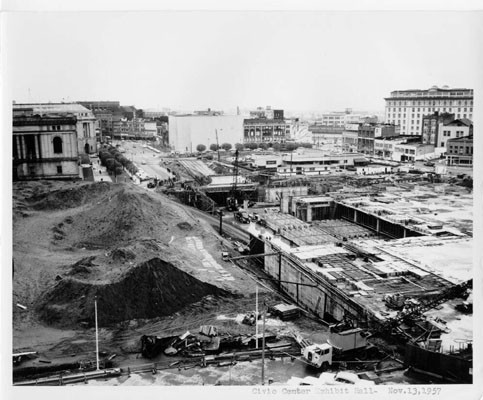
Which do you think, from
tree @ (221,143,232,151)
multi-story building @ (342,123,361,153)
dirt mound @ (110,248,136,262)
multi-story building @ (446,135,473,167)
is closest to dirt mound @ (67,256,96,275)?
dirt mound @ (110,248,136,262)

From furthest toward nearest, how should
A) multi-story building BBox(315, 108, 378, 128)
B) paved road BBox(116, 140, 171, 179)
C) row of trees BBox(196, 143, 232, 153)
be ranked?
row of trees BBox(196, 143, 232, 153)
paved road BBox(116, 140, 171, 179)
multi-story building BBox(315, 108, 378, 128)

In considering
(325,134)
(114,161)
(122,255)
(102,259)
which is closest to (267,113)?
(325,134)

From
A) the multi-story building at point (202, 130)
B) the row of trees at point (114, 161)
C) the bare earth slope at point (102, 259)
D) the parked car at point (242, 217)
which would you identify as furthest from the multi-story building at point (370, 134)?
the row of trees at point (114, 161)

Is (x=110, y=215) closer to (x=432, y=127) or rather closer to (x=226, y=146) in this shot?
(x=226, y=146)

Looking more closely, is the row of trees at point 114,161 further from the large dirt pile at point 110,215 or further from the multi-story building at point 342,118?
the multi-story building at point 342,118

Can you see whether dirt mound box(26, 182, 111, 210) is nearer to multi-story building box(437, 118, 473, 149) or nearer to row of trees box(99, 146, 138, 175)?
row of trees box(99, 146, 138, 175)

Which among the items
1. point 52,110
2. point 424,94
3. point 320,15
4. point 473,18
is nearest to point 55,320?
point 52,110

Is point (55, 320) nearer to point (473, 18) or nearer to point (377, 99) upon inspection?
point (377, 99)
